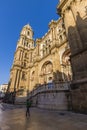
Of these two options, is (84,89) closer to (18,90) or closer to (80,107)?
(80,107)

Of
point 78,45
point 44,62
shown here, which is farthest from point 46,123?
point 44,62

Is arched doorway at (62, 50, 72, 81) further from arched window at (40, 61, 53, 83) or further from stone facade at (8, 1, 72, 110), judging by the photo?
arched window at (40, 61, 53, 83)

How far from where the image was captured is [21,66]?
42094 millimetres

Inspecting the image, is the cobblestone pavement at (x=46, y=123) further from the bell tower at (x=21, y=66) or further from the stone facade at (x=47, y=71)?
the bell tower at (x=21, y=66)

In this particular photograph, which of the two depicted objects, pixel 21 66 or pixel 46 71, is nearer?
pixel 46 71

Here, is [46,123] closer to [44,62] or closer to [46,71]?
[46,71]

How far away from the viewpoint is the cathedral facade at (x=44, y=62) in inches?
1011

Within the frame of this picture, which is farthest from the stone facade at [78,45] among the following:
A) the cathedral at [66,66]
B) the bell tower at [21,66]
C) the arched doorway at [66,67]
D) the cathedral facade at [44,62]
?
the bell tower at [21,66]

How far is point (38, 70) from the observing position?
1346 inches

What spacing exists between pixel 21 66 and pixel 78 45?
104 feet

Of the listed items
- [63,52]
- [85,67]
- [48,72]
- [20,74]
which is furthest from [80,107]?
[20,74]

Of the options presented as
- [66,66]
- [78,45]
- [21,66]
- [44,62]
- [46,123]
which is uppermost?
[21,66]

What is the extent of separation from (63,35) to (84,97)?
21.7m

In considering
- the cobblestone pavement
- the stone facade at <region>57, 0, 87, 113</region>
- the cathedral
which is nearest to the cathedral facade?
the cathedral
